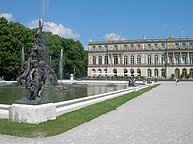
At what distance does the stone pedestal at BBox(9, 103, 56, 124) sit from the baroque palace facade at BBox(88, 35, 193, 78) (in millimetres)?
78722

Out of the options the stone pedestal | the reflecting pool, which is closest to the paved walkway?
the stone pedestal

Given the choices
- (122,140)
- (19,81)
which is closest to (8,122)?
(122,140)

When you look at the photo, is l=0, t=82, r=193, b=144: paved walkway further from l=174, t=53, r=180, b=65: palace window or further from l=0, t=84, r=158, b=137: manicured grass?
l=174, t=53, r=180, b=65: palace window

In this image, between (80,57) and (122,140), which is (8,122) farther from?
(80,57)

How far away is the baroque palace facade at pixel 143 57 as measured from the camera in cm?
8900

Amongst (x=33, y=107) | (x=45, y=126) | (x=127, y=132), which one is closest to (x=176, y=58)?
(x=127, y=132)

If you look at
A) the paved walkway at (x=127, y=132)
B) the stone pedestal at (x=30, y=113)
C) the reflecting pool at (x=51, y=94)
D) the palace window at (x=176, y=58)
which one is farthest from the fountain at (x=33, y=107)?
the palace window at (x=176, y=58)

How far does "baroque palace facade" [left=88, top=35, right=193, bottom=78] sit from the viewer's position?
89000 mm

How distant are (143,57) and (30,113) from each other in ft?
287

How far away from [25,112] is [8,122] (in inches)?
22.7

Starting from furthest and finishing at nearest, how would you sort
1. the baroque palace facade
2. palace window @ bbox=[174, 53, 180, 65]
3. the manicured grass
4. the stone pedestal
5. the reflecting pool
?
palace window @ bbox=[174, 53, 180, 65], the baroque palace facade, the reflecting pool, the stone pedestal, the manicured grass

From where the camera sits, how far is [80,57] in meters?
76.3

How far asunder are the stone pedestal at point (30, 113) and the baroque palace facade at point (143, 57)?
258ft

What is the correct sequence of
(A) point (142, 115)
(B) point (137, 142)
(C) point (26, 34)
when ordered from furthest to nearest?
(C) point (26, 34) → (A) point (142, 115) → (B) point (137, 142)
